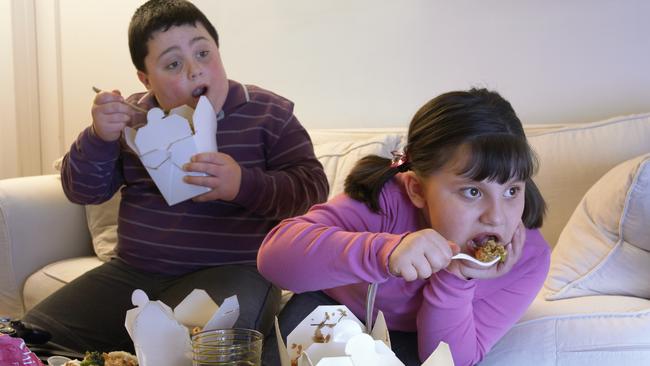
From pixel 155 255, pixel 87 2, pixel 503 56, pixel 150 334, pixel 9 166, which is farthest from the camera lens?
pixel 9 166

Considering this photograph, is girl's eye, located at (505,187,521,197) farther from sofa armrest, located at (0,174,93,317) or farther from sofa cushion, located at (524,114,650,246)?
sofa armrest, located at (0,174,93,317)

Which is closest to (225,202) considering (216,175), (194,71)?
(216,175)

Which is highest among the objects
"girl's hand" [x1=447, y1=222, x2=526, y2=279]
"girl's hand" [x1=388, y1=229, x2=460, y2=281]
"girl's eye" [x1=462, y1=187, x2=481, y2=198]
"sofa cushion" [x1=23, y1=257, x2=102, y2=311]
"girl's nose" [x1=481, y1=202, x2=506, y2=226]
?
"girl's eye" [x1=462, y1=187, x2=481, y2=198]

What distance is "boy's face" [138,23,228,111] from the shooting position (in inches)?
49.1

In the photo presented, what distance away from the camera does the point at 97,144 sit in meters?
1.29

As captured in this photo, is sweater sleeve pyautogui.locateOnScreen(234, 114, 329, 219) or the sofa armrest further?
the sofa armrest

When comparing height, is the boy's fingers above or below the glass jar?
above

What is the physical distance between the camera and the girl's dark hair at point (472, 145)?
878mm

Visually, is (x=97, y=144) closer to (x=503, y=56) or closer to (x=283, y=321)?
(x=283, y=321)

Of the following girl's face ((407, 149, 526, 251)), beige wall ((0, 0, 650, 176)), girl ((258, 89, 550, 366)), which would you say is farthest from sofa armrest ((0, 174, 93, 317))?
girl's face ((407, 149, 526, 251))

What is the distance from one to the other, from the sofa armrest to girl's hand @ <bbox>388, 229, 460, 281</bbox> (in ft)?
4.48

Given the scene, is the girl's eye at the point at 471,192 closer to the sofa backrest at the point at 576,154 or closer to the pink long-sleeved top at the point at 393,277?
the pink long-sleeved top at the point at 393,277

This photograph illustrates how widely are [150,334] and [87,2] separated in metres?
2.47

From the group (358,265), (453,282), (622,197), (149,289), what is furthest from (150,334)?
(622,197)
